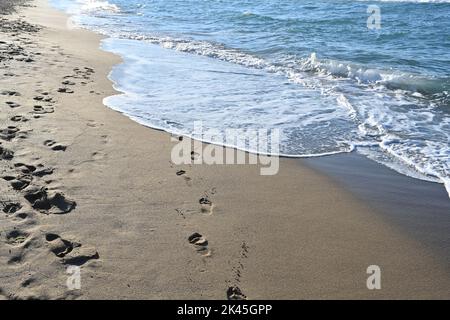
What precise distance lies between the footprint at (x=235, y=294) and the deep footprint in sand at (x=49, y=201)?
5.27 feet

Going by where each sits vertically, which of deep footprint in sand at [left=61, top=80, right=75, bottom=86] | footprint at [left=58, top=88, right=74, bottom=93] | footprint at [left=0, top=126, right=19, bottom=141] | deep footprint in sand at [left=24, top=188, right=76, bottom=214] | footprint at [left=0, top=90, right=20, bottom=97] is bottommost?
deep footprint in sand at [left=24, top=188, right=76, bottom=214]

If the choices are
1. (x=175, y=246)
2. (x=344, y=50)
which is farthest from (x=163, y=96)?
(x=344, y=50)

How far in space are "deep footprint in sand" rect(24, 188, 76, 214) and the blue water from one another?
222cm

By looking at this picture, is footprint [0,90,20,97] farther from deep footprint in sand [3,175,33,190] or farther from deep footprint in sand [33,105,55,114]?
deep footprint in sand [3,175,33,190]

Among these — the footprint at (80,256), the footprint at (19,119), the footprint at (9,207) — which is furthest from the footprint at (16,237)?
the footprint at (19,119)

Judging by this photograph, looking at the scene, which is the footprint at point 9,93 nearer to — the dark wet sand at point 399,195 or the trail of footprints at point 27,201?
the trail of footprints at point 27,201

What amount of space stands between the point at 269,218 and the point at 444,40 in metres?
11.7

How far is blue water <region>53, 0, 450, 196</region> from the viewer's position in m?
5.59

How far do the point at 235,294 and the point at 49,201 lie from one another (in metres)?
1.87

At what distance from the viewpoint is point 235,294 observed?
2783 mm

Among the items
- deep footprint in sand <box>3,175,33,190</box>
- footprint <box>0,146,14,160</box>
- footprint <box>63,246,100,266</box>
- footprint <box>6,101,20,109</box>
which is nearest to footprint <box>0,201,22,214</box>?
deep footprint in sand <box>3,175,33,190</box>

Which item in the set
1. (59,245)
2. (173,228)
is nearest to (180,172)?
(173,228)

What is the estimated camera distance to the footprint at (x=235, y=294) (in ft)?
9.05
